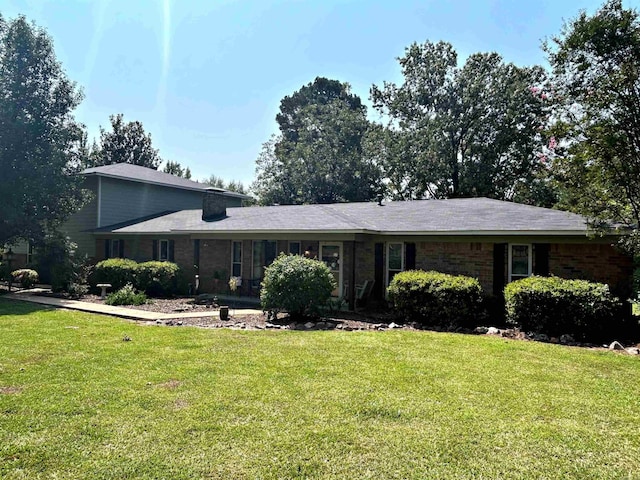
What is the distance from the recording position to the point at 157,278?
16.2 m

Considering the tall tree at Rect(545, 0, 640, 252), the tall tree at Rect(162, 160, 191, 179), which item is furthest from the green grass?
the tall tree at Rect(162, 160, 191, 179)

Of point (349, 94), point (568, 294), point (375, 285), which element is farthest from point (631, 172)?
point (349, 94)

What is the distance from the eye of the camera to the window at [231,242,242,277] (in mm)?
16453

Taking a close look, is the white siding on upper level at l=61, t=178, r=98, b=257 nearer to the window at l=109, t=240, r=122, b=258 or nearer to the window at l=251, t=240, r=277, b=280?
the window at l=109, t=240, r=122, b=258

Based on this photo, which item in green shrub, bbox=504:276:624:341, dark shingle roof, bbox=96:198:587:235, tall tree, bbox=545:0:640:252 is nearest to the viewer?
tall tree, bbox=545:0:640:252

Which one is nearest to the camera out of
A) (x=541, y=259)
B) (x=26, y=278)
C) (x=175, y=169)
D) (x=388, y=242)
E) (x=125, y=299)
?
(x=541, y=259)

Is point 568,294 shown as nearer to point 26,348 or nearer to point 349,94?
point 26,348

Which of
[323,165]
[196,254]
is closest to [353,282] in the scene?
[196,254]

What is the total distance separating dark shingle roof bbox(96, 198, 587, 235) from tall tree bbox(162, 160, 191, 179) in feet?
111

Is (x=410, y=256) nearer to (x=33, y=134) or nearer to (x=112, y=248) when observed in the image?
(x=112, y=248)

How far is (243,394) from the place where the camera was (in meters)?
5.19

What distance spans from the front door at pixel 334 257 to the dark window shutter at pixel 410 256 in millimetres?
2073

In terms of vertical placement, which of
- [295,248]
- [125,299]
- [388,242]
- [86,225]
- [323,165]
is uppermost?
[323,165]

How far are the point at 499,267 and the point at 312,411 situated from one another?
8700 mm
